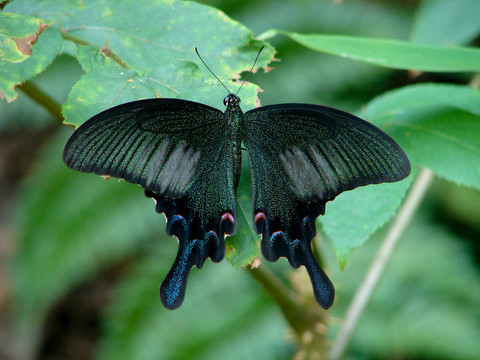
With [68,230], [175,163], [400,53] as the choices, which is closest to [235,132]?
[175,163]

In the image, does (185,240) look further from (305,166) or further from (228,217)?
(305,166)

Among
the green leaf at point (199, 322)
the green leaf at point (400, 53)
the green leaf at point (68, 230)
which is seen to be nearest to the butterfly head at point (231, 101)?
the green leaf at point (400, 53)

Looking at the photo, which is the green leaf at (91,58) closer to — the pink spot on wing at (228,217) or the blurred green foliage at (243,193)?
the blurred green foliage at (243,193)

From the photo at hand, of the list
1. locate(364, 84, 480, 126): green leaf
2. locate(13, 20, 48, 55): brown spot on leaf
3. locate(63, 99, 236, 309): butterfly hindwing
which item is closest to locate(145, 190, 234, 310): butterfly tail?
locate(63, 99, 236, 309): butterfly hindwing

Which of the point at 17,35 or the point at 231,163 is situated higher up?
the point at 17,35

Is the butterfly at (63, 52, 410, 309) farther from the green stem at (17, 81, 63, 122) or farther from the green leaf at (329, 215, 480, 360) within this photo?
the green leaf at (329, 215, 480, 360)

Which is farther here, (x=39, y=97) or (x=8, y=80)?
(x=39, y=97)
